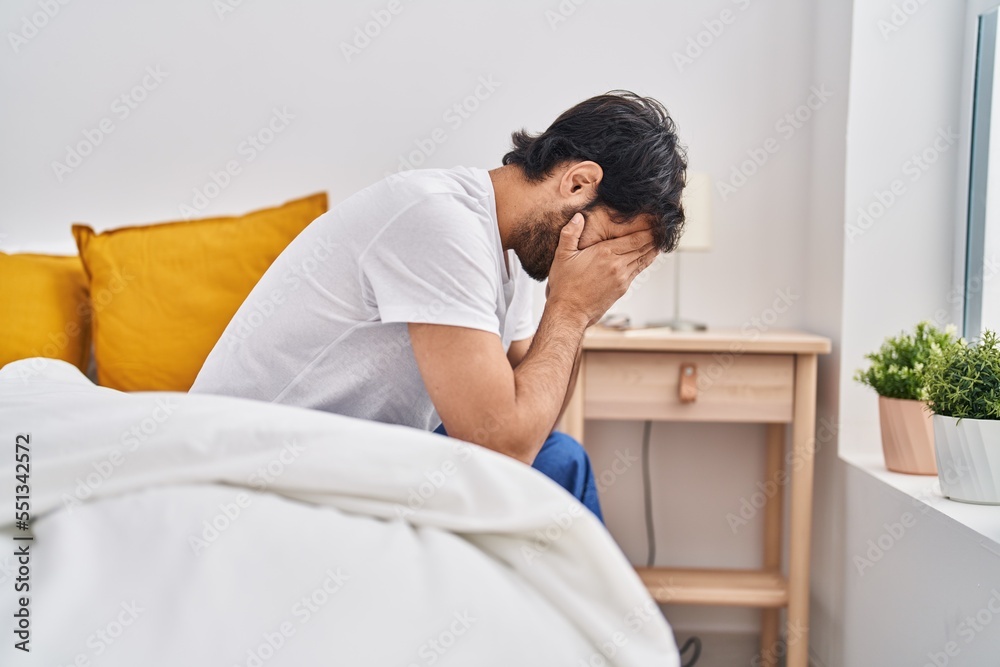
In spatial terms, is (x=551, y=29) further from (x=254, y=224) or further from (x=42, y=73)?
(x=42, y=73)

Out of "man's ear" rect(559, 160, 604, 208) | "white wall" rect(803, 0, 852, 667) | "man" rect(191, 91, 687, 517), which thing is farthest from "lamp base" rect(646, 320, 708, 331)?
"man's ear" rect(559, 160, 604, 208)

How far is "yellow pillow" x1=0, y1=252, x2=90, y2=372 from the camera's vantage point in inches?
66.1

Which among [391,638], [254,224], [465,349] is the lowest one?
[391,638]

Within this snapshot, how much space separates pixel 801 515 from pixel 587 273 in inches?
32.5

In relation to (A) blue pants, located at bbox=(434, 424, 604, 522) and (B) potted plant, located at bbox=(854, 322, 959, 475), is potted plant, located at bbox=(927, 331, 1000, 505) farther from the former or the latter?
(A) blue pants, located at bbox=(434, 424, 604, 522)

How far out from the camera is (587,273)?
1.17 metres

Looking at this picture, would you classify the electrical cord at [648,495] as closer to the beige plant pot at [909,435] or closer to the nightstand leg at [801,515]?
the nightstand leg at [801,515]

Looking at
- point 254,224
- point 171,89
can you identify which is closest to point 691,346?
point 254,224

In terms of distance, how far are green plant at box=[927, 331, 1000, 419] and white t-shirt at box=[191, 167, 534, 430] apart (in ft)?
2.23

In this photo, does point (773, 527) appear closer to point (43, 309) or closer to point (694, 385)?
point (694, 385)

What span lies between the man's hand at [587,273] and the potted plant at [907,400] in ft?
2.01

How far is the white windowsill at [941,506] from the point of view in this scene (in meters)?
1.09

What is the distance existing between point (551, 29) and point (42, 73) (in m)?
1.30

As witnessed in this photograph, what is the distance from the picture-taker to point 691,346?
5.45 ft
